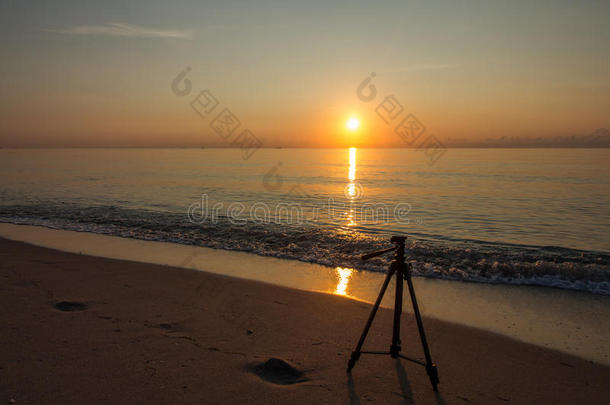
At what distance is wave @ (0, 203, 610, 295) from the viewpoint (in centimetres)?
1006

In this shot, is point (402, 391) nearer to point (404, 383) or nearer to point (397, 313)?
point (404, 383)

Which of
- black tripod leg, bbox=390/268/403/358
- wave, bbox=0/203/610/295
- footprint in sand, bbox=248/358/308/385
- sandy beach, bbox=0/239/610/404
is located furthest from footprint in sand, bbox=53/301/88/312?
wave, bbox=0/203/610/295

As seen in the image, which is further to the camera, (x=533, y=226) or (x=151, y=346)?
(x=533, y=226)

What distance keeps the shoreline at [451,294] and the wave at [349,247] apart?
2.11ft

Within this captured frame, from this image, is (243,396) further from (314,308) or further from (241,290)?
(241,290)

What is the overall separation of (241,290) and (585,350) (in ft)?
20.3

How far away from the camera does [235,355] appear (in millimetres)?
4898

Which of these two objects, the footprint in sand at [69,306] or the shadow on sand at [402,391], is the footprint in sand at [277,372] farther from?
the footprint in sand at [69,306]

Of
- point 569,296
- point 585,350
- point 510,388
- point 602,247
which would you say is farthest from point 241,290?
point 602,247

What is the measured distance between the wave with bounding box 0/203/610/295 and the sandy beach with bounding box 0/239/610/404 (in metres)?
4.38

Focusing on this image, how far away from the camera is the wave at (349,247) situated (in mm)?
10062

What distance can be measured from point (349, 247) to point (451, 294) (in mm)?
5354

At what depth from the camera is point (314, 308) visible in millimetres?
6820

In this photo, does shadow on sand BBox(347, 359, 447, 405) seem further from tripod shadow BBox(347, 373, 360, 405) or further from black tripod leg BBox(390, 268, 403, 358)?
black tripod leg BBox(390, 268, 403, 358)
